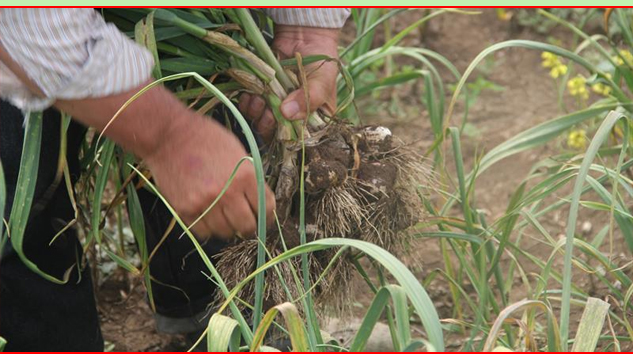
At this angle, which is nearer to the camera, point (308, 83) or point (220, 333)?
Answer: point (220, 333)

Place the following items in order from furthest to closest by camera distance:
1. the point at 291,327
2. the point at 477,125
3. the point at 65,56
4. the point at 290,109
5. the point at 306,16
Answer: the point at 477,125 → the point at 306,16 → the point at 290,109 → the point at 65,56 → the point at 291,327

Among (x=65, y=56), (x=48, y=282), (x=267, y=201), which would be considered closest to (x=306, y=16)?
(x=267, y=201)

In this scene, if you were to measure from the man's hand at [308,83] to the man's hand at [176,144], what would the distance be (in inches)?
8.2

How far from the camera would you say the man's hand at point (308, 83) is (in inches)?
53.8

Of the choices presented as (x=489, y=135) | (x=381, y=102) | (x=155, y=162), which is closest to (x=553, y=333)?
(x=155, y=162)

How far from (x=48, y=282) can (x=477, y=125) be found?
141cm

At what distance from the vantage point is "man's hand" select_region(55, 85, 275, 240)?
44.7 inches

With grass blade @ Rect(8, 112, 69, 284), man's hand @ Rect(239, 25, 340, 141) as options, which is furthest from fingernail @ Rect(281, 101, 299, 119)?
grass blade @ Rect(8, 112, 69, 284)

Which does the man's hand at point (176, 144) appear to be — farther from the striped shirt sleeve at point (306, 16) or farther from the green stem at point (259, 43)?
the striped shirt sleeve at point (306, 16)

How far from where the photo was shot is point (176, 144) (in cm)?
116

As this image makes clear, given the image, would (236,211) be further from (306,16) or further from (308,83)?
(306,16)

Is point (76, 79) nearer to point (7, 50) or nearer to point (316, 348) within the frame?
point (7, 50)

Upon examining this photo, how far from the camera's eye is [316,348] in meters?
1.02

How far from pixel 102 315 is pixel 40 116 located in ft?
2.91
